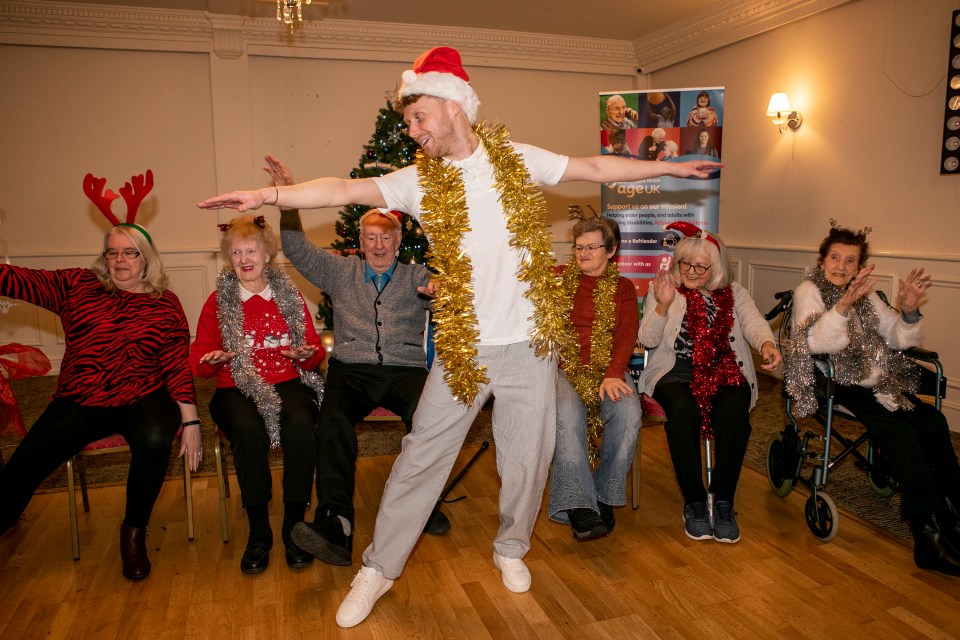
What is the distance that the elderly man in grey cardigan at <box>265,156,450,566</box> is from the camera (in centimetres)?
292

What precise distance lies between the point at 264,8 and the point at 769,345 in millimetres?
5145

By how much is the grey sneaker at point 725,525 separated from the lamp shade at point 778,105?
3792mm

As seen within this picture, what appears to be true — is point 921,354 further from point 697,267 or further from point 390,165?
point 390,165

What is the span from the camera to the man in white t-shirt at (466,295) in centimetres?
220

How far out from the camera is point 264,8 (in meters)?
5.92

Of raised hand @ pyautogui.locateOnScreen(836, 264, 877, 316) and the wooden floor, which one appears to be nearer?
the wooden floor

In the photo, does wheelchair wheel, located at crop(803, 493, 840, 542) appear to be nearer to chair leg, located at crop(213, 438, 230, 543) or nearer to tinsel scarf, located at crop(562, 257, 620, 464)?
tinsel scarf, located at crop(562, 257, 620, 464)

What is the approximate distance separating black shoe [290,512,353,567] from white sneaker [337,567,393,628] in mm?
136

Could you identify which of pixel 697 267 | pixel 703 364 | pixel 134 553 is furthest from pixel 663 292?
pixel 134 553

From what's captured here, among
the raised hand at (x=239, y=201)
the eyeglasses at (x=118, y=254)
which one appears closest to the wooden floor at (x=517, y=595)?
the eyeglasses at (x=118, y=254)

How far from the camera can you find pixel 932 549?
8.27 feet

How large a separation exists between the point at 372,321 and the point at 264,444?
72 cm

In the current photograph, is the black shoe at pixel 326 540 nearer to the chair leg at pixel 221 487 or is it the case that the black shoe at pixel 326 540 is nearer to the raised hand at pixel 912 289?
the chair leg at pixel 221 487

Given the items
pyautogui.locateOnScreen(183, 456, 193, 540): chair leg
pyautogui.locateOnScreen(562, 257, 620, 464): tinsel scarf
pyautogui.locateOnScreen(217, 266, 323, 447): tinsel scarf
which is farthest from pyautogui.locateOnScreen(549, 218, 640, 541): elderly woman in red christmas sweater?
pyautogui.locateOnScreen(183, 456, 193, 540): chair leg
